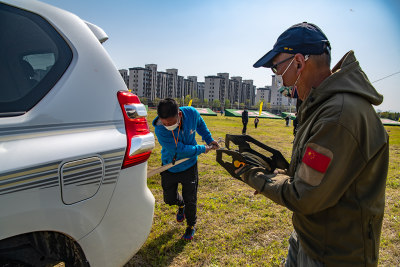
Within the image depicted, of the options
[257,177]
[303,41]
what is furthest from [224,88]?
[257,177]

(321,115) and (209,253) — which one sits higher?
(321,115)

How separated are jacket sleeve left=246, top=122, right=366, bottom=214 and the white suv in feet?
3.04

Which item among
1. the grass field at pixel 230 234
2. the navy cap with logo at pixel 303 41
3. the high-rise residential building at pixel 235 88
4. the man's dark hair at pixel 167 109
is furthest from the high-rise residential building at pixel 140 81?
the navy cap with logo at pixel 303 41

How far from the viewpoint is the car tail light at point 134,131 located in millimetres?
1455

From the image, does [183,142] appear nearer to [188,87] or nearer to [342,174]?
[342,174]

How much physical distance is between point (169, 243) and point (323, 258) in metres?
2.04

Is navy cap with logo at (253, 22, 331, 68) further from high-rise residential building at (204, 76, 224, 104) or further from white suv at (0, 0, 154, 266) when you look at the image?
high-rise residential building at (204, 76, 224, 104)

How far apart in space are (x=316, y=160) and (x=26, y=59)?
1.55 meters

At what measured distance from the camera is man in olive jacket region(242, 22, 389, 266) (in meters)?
1.06

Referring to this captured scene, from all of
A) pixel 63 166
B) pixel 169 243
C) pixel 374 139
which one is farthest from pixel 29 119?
pixel 169 243

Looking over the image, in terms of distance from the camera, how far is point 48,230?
46.2 inches

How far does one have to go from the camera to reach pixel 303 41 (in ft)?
4.44

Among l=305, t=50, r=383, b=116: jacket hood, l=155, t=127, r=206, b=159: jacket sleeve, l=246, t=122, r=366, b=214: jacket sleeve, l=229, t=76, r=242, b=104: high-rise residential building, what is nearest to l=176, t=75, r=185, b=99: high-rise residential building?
l=229, t=76, r=242, b=104: high-rise residential building

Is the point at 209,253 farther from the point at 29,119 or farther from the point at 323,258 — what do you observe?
the point at 29,119
